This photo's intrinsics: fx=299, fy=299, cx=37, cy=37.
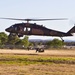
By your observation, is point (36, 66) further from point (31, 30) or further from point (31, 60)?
point (31, 30)

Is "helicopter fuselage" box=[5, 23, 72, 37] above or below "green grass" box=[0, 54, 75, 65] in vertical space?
above

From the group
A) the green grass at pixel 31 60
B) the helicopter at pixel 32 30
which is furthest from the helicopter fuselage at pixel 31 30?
the green grass at pixel 31 60

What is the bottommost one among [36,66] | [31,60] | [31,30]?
[36,66]

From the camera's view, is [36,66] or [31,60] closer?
[36,66]

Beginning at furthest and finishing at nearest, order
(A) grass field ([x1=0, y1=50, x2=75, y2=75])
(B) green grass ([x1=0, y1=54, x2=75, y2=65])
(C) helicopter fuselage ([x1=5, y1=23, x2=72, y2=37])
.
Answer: (C) helicopter fuselage ([x1=5, y1=23, x2=72, y2=37]), (B) green grass ([x1=0, y1=54, x2=75, y2=65]), (A) grass field ([x1=0, y1=50, x2=75, y2=75])

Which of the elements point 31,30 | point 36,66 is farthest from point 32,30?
point 36,66

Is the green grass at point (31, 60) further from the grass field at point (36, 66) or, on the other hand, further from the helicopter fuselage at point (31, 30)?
the helicopter fuselage at point (31, 30)

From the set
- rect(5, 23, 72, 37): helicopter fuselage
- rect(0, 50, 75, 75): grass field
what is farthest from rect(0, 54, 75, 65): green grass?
rect(5, 23, 72, 37): helicopter fuselage

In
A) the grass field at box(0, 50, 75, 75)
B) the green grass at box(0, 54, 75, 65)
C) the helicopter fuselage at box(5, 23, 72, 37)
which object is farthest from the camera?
the helicopter fuselage at box(5, 23, 72, 37)

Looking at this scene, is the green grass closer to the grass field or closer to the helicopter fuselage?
the grass field

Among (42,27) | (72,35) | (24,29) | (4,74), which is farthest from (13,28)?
(4,74)

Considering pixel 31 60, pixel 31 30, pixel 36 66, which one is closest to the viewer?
pixel 36 66

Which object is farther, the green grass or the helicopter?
the helicopter

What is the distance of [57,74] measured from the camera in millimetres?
26859
